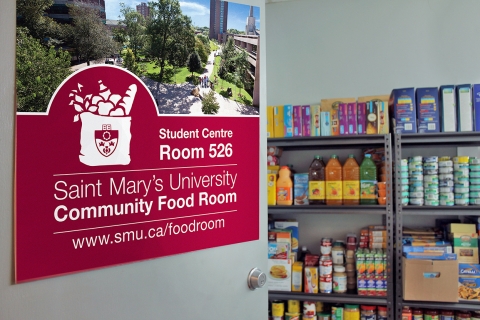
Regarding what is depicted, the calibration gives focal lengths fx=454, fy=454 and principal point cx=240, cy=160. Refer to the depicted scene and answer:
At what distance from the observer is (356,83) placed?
3.82 metres

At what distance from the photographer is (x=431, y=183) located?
3193 millimetres

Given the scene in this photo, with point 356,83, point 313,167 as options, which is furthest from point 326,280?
point 356,83

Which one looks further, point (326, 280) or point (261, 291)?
point (326, 280)

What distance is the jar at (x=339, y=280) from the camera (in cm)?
336

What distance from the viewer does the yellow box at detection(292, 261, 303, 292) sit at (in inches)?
136

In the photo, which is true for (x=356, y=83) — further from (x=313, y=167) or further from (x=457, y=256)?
(x=457, y=256)

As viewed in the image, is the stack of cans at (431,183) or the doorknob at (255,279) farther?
the stack of cans at (431,183)

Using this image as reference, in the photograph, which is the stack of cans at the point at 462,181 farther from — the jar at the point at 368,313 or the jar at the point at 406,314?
the jar at the point at 368,313

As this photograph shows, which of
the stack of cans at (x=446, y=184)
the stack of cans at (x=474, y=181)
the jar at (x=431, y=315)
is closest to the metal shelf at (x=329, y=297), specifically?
the jar at (x=431, y=315)

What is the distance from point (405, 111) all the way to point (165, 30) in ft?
8.34

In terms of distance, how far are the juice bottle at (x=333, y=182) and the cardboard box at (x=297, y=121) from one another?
34cm

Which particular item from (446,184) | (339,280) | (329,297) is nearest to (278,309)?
(329,297)

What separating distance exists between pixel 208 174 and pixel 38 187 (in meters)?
0.42

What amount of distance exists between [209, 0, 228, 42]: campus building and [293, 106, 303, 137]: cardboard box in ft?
7.68
